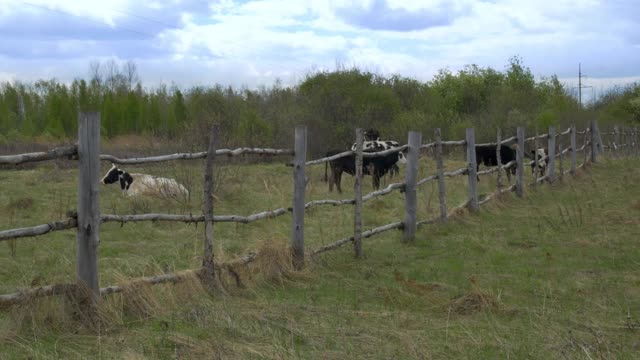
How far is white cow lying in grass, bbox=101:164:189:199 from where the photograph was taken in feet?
47.2

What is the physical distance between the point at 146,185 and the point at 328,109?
1776 cm

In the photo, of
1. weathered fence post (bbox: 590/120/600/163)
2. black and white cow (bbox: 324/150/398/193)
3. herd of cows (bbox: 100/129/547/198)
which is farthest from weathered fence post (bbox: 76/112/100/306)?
weathered fence post (bbox: 590/120/600/163)

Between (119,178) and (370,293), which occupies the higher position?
(119,178)

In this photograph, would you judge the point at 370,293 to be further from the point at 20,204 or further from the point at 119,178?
the point at 119,178

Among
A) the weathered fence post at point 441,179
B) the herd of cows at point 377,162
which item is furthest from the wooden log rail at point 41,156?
the herd of cows at point 377,162

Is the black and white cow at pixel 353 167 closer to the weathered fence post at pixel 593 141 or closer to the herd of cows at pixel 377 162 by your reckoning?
the herd of cows at pixel 377 162

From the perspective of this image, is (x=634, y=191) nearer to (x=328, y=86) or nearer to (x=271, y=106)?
(x=328, y=86)

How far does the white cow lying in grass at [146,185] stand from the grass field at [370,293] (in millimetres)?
2322

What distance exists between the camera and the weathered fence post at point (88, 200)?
5.31 m

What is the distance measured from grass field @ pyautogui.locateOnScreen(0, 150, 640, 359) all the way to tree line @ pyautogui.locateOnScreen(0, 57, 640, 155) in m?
12.2

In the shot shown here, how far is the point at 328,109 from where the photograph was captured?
3250 centimetres

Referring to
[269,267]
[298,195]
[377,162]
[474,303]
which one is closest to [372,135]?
[377,162]

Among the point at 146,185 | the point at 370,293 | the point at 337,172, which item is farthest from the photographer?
the point at 337,172

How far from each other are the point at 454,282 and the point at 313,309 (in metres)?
1.85
